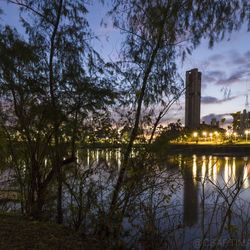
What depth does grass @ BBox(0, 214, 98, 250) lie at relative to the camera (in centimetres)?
691

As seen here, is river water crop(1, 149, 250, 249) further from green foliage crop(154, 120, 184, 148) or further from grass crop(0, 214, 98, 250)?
grass crop(0, 214, 98, 250)

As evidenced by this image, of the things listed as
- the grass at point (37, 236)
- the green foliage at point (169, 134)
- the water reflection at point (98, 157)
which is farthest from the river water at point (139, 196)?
the grass at point (37, 236)

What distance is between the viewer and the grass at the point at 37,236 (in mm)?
6910

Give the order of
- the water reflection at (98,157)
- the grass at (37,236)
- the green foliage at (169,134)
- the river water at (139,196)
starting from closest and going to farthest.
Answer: the grass at (37,236)
the river water at (139,196)
the green foliage at (169,134)
the water reflection at (98,157)

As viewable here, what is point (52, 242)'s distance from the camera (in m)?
7.27

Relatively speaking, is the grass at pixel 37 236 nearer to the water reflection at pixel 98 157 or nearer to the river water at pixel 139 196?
the river water at pixel 139 196

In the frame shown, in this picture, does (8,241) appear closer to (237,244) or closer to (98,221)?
(98,221)

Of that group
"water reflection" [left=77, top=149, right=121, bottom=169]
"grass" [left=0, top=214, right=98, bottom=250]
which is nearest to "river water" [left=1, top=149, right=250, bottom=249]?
"water reflection" [left=77, top=149, right=121, bottom=169]

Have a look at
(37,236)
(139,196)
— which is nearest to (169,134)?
(139,196)

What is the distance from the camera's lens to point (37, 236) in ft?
24.4

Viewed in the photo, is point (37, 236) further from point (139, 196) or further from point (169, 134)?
point (169, 134)

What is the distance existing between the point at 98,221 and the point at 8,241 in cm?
199

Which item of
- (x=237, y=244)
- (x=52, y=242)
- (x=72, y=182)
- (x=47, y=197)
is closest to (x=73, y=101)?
(x=72, y=182)

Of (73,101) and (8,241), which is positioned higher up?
(73,101)
